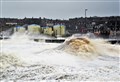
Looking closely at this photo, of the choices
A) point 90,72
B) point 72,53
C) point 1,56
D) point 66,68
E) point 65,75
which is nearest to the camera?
point 65,75

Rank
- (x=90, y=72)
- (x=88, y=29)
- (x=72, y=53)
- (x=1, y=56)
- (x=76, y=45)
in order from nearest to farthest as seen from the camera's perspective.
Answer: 1. (x=90, y=72)
2. (x=1, y=56)
3. (x=72, y=53)
4. (x=76, y=45)
5. (x=88, y=29)

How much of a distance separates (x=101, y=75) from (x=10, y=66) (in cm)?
281

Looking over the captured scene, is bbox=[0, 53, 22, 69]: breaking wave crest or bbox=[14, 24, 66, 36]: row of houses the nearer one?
bbox=[0, 53, 22, 69]: breaking wave crest

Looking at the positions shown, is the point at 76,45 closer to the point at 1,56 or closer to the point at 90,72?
the point at 1,56

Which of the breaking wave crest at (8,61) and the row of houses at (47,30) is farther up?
the breaking wave crest at (8,61)

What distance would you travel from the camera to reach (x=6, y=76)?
7.04 meters

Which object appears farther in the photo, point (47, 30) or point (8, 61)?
point (47, 30)

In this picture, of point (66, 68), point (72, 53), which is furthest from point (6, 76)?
point (72, 53)

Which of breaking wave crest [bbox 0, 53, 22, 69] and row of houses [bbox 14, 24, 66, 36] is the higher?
breaking wave crest [bbox 0, 53, 22, 69]

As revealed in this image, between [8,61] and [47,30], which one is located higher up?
[8,61]

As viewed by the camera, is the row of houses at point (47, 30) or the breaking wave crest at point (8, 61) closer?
the breaking wave crest at point (8, 61)

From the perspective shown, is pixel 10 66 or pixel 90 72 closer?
pixel 90 72

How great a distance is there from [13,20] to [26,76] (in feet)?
168

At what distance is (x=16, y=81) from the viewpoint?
651 centimetres
